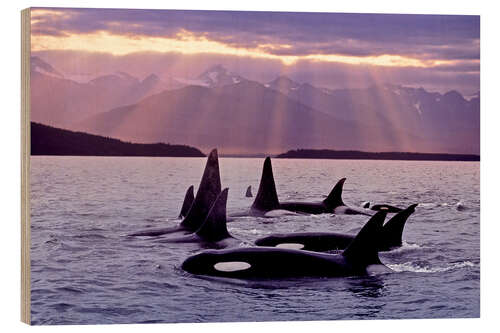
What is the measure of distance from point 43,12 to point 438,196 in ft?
18.0

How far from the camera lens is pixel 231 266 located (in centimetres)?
1088

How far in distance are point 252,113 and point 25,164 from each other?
9.48 ft

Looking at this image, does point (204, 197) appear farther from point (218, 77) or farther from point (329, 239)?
point (329, 239)

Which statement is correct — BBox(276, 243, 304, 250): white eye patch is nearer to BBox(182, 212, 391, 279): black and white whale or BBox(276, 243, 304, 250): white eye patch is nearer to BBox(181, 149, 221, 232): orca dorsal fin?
BBox(182, 212, 391, 279): black and white whale

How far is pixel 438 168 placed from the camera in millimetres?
11891

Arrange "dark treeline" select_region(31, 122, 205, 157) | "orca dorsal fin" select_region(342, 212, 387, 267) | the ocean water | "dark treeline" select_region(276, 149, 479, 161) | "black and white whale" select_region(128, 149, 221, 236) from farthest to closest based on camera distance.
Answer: "dark treeline" select_region(276, 149, 479, 161) → "black and white whale" select_region(128, 149, 221, 236) → "orca dorsal fin" select_region(342, 212, 387, 267) → "dark treeline" select_region(31, 122, 205, 157) → the ocean water

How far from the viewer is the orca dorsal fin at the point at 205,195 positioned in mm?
11383

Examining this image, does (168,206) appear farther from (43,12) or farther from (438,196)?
(438,196)

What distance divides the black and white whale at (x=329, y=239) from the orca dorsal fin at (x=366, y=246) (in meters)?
0.19

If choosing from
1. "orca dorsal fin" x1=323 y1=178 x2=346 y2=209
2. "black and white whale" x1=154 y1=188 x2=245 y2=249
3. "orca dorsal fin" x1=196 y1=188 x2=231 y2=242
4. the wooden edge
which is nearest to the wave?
"orca dorsal fin" x1=323 y1=178 x2=346 y2=209

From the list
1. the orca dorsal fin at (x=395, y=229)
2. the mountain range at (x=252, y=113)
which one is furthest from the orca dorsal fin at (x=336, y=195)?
the orca dorsal fin at (x=395, y=229)

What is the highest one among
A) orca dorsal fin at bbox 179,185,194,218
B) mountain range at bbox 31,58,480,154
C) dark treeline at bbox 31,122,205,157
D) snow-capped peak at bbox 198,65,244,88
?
snow-capped peak at bbox 198,65,244,88

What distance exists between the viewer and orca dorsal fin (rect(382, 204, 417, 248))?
11.4m

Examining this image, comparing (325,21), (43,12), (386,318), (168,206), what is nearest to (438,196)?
(386,318)
